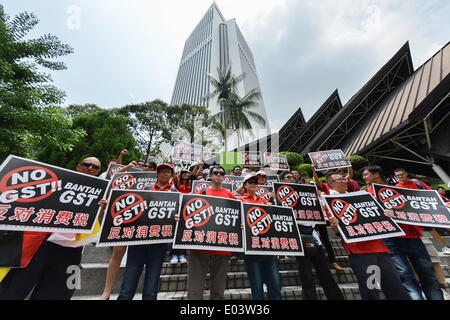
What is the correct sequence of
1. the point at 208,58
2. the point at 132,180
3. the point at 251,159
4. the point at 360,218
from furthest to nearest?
1. the point at 208,58
2. the point at 251,159
3. the point at 132,180
4. the point at 360,218

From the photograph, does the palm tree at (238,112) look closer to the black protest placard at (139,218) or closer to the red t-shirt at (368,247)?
the black protest placard at (139,218)

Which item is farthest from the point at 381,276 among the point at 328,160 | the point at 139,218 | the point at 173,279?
the point at 328,160

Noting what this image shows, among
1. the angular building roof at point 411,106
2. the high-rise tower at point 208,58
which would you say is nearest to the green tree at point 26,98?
the angular building roof at point 411,106

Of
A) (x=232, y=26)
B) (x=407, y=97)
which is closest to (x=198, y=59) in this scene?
(x=232, y=26)

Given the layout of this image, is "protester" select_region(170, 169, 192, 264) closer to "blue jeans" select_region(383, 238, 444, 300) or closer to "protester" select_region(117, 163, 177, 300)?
"protester" select_region(117, 163, 177, 300)

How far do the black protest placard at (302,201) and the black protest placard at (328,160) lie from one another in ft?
11.9

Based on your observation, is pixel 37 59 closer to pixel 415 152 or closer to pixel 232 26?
pixel 415 152

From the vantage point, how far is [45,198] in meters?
1.98

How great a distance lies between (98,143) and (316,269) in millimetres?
11518

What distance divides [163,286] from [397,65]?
2542 cm

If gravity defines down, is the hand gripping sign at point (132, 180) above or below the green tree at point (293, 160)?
below

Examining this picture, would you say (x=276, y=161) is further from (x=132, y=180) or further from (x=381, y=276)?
(x=381, y=276)

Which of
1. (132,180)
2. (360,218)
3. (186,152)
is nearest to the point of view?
(360,218)

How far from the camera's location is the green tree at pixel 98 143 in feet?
28.9
